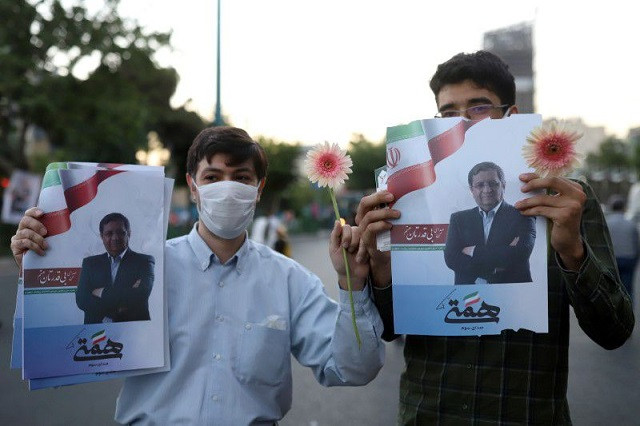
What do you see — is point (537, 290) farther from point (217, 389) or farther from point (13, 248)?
point (13, 248)

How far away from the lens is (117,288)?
2.03m

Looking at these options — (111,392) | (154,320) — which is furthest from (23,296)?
(111,392)

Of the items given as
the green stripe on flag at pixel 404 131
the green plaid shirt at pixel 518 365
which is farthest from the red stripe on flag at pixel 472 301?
the green stripe on flag at pixel 404 131

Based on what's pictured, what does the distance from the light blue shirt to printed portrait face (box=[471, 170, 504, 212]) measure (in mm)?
419

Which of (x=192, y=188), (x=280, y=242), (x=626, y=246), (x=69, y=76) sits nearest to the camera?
(x=192, y=188)

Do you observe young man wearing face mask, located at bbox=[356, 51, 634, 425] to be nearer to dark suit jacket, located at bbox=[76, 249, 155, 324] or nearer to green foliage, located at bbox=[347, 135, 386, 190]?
dark suit jacket, located at bbox=[76, 249, 155, 324]

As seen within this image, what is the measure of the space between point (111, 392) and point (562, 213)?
563 cm

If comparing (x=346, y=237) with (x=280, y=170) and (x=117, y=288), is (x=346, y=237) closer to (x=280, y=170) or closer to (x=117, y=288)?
(x=117, y=288)

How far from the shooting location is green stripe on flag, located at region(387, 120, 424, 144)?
1813mm

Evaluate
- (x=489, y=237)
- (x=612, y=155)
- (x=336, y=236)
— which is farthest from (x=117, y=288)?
(x=612, y=155)

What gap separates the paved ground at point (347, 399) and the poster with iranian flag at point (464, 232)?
381cm

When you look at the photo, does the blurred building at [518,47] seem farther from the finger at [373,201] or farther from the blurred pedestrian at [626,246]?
the finger at [373,201]

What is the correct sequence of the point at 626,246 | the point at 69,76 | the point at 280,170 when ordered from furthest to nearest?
the point at 280,170 → the point at 69,76 → the point at 626,246

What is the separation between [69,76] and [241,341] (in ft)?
60.4
